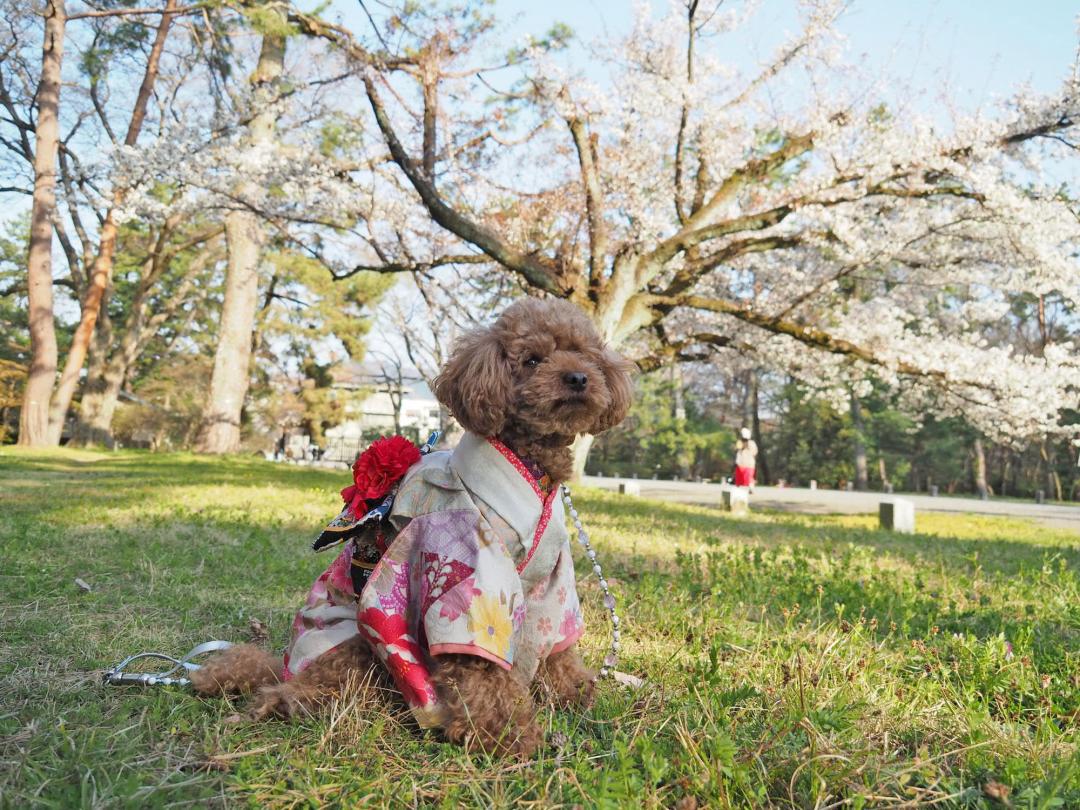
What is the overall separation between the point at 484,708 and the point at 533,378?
2.85 ft

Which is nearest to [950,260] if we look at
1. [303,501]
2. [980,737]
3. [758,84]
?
[758,84]

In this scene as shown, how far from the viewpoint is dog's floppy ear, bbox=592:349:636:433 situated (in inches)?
89.8

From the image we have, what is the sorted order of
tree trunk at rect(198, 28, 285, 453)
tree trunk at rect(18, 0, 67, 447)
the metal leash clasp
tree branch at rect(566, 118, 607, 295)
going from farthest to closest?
1. tree trunk at rect(198, 28, 285, 453)
2. tree trunk at rect(18, 0, 67, 447)
3. tree branch at rect(566, 118, 607, 295)
4. the metal leash clasp

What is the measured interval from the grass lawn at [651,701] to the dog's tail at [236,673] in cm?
9

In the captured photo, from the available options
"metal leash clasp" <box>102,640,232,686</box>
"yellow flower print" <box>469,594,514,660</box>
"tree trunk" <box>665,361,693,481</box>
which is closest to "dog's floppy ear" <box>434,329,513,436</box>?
"yellow flower print" <box>469,594,514,660</box>

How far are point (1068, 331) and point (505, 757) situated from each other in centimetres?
3050

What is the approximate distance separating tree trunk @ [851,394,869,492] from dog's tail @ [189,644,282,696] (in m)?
27.7

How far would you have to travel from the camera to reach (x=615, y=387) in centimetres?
229

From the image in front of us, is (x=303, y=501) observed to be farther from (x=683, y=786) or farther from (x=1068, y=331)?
(x=1068, y=331)

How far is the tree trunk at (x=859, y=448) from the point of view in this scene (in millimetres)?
27484

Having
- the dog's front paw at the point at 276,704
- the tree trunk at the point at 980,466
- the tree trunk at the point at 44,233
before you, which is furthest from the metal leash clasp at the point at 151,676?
the tree trunk at the point at 980,466

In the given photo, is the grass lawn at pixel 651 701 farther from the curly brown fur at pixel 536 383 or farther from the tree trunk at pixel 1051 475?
the tree trunk at pixel 1051 475

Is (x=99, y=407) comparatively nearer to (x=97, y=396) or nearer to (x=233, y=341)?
(x=97, y=396)

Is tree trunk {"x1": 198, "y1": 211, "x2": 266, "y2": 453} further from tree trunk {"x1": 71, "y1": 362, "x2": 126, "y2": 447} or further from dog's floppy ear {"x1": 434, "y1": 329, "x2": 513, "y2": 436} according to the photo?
dog's floppy ear {"x1": 434, "y1": 329, "x2": 513, "y2": 436}
